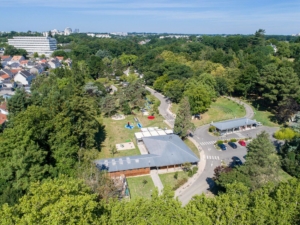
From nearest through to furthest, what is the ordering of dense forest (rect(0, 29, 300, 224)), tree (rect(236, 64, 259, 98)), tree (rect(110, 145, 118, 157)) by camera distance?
dense forest (rect(0, 29, 300, 224)), tree (rect(110, 145, 118, 157)), tree (rect(236, 64, 259, 98))

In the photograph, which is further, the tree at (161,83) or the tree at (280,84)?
the tree at (161,83)

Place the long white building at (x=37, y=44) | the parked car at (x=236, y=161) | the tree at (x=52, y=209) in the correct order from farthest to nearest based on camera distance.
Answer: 1. the long white building at (x=37, y=44)
2. the parked car at (x=236, y=161)
3. the tree at (x=52, y=209)

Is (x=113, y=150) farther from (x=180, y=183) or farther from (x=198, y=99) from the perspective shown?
(x=198, y=99)

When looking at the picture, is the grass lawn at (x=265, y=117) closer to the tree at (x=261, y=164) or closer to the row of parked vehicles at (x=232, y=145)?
the row of parked vehicles at (x=232, y=145)

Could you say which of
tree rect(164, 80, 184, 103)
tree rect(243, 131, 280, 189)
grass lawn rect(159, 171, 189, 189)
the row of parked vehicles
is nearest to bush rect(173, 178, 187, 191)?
grass lawn rect(159, 171, 189, 189)

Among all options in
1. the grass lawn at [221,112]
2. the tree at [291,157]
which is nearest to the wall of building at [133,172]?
the tree at [291,157]

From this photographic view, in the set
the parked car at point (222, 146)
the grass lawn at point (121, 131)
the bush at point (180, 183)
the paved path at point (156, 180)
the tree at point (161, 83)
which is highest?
the tree at point (161, 83)

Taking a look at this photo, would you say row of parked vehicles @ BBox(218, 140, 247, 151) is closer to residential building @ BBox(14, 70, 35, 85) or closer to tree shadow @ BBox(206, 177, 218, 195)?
tree shadow @ BBox(206, 177, 218, 195)
